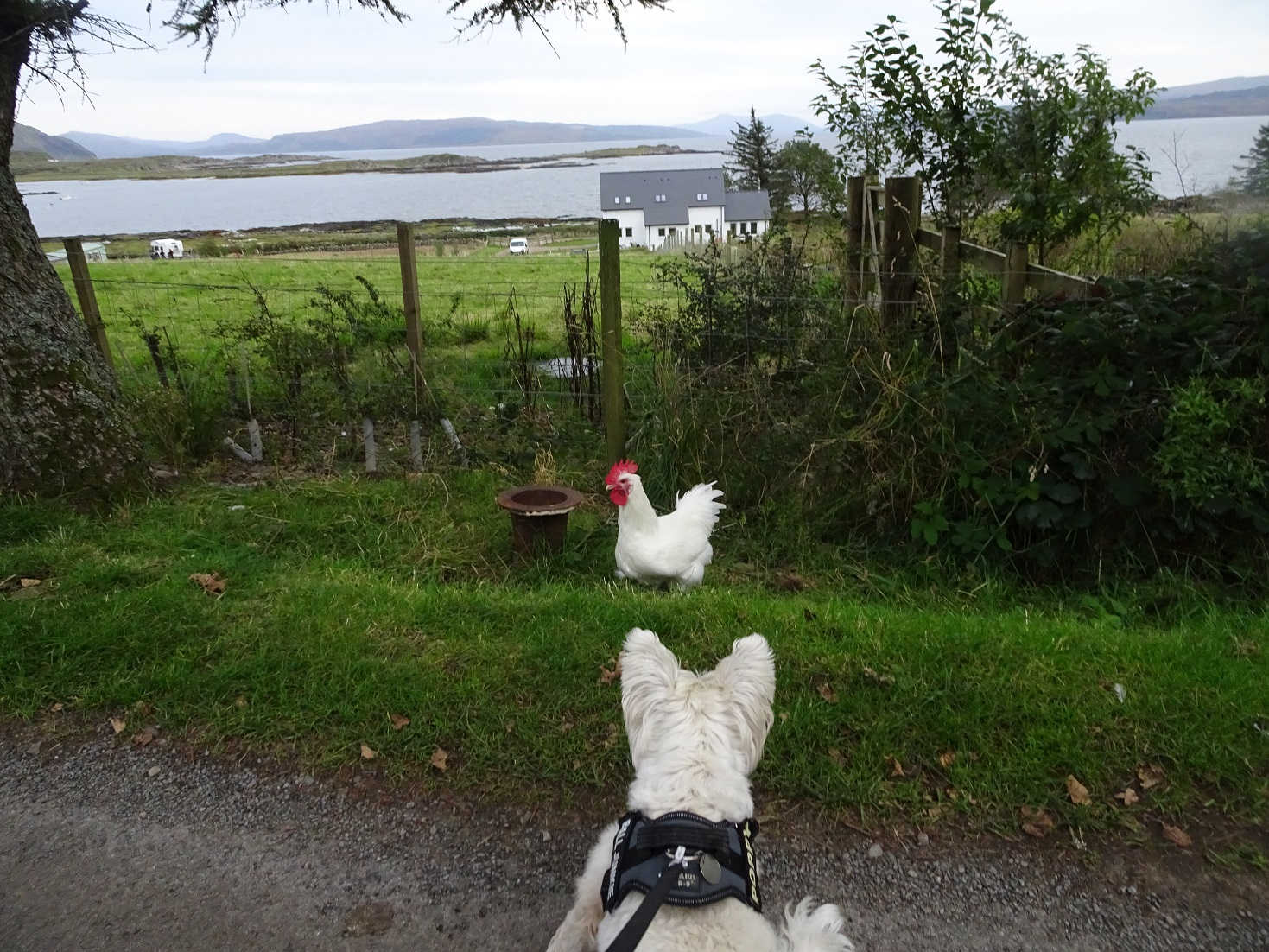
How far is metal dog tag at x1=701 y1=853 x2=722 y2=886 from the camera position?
1898 mm

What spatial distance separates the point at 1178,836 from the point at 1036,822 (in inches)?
19.2

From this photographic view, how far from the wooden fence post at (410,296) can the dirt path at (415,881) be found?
4.16m

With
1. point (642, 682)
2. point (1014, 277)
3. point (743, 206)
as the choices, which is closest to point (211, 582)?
point (642, 682)

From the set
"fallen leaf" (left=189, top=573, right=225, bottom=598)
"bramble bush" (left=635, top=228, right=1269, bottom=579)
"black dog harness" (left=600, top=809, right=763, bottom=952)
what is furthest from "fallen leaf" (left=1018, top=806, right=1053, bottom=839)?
"fallen leaf" (left=189, top=573, right=225, bottom=598)

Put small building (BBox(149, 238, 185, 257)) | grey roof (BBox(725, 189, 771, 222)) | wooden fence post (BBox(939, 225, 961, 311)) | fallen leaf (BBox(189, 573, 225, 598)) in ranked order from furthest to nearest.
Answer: grey roof (BBox(725, 189, 771, 222))
small building (BBox(149, 238, 185, 257))
wooden fence post (BBox(939, 225, 961, 311))
fallen leaf (BBox(189, 573, 225, 598))

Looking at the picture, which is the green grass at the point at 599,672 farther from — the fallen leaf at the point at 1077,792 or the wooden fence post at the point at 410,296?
the wooden fence post at the point at 410,296

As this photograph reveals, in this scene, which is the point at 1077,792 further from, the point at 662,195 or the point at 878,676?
the point at 662,195

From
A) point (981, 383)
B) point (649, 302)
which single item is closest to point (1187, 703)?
point (981, 383)

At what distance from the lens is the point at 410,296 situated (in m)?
6.63

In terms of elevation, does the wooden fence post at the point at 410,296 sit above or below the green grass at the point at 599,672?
above

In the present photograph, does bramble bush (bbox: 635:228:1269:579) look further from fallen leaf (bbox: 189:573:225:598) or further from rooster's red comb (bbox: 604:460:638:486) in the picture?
fallen leaf (bbox: 189:573:225:598)

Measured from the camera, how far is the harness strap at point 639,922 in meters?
1.75

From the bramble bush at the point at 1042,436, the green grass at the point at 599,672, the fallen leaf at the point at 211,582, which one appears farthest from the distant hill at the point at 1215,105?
the fallen leaf at the point at 211,582

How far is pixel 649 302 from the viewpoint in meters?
7.11
